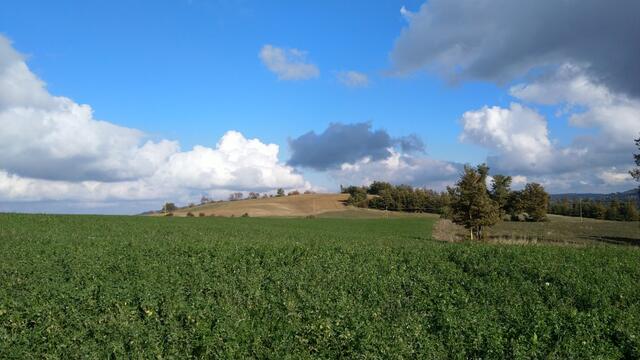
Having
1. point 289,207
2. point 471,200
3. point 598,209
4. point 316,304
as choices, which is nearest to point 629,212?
point 598,209

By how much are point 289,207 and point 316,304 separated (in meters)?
111

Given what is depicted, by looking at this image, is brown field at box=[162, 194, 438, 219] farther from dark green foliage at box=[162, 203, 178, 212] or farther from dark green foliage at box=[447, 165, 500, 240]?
dark green foliage at box=[447, 165, 500, 240]

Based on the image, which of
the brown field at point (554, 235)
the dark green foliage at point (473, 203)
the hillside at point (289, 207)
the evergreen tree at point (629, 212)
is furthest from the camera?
the hillside at point (289, 207)

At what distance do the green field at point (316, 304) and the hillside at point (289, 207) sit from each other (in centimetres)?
9436

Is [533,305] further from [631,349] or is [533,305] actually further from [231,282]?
[231,282]

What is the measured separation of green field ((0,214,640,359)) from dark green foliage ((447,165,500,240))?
24535mm

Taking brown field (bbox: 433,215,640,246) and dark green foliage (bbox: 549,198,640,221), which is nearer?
brown field (bbox: 433,215,640,246)

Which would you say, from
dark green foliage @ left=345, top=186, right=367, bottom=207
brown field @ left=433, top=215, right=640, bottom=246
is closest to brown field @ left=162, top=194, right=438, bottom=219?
dark green foliage @ left=345, top=186, right=367, bottom=207

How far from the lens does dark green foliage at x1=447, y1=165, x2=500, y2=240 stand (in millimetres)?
42281

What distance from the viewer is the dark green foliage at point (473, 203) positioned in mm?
42281

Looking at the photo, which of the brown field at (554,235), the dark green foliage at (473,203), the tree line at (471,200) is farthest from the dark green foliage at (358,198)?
the dark green foliage at (473,203)

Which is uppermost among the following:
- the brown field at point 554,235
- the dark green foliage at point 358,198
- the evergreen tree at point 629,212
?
the dark green foliage at point 358,198

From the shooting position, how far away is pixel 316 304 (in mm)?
11734

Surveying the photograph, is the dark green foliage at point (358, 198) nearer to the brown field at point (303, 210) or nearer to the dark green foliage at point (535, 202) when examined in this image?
the brown field at point (303, 210)
